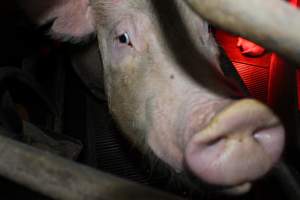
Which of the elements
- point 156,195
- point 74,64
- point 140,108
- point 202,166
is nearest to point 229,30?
point 156,195

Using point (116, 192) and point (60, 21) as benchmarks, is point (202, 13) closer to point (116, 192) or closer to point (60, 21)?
point (116, 192)

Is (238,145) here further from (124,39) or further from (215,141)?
(124,39)

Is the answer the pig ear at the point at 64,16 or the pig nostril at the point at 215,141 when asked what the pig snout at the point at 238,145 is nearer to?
the pig nostril at the point at 215,141

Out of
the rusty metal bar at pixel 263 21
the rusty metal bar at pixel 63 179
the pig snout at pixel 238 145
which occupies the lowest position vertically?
the pig snout at pixel 238 145

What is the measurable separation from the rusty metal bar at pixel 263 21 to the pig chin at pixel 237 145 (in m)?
0.40

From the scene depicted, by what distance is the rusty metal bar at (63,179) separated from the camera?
76 cm

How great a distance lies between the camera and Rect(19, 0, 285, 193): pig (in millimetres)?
938

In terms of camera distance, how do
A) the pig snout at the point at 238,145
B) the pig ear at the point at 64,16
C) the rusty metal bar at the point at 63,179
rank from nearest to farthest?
1. the rusty metal bar at the point at 63,179
2. the pig snout at the point at 238,145
3. the pig ear at the point at 64,16

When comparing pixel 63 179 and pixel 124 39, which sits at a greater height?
pixel 63 179

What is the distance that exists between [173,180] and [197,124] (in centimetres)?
50

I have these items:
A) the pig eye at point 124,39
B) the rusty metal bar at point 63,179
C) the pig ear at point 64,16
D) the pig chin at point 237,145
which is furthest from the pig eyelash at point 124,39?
the rusty metal bar at point 63,179

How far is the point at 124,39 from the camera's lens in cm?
159

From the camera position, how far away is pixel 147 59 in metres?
1.43

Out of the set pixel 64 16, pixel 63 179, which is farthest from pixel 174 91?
pixel 64 16
